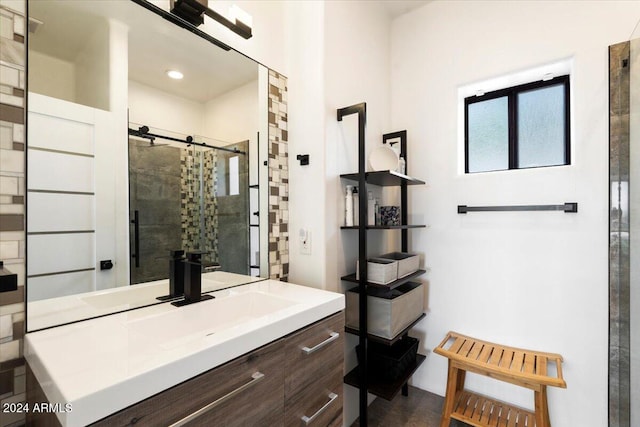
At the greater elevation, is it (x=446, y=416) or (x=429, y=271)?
(x=429, y=271)

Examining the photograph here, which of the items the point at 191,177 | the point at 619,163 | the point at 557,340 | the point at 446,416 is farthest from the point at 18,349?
the point at 619,163

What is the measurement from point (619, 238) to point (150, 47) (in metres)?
2.34

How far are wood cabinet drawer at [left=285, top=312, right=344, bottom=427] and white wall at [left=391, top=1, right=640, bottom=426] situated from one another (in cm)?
107

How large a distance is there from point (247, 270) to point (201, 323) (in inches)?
20.2

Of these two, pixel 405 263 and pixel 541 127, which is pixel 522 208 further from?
pixel 405 263

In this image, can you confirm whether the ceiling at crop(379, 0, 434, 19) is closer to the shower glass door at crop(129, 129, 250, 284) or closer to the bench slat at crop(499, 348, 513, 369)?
the shower glass door at crop(129, 129, 250, 284)

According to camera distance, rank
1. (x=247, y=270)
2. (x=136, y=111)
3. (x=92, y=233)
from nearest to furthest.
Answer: (x=92, y=233), (x=136, y=111), (x=247, y=270)

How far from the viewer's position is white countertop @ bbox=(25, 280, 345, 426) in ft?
1.88

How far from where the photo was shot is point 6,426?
2.64 feet

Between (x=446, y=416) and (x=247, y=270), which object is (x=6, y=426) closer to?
(x=247, y=270)

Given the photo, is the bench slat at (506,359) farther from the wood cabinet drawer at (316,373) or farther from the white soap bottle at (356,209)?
the white soap bottle at (356,209)

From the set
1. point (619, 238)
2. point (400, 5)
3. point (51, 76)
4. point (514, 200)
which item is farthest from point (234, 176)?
point (619, 238)

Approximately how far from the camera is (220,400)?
0.75m

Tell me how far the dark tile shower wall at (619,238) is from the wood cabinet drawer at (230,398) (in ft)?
5.51
